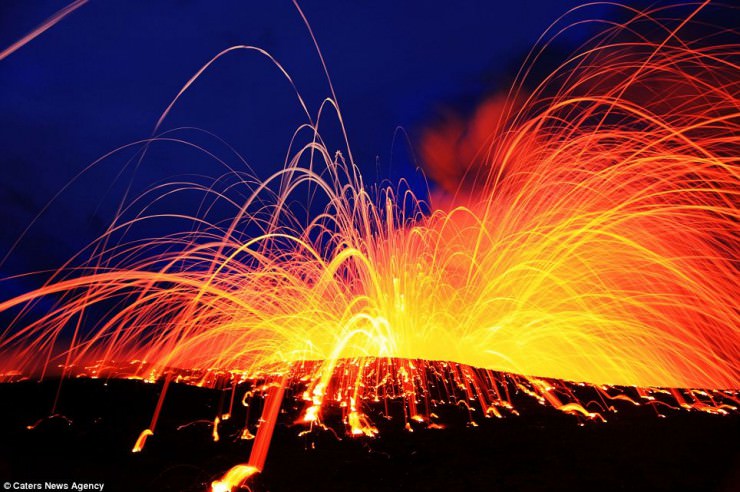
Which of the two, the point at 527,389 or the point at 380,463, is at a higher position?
the point at 527,389

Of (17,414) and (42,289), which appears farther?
(42,289)

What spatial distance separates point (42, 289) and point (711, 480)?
17852 mm

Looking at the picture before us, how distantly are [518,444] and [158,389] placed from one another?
12.5 m

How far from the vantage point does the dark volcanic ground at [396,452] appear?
8.16 meters

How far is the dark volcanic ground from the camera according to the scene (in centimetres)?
816

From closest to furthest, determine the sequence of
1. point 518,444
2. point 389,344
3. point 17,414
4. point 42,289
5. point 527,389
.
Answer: point 518,444, point 17,414, point 42,289, point 527,389, point 389,344

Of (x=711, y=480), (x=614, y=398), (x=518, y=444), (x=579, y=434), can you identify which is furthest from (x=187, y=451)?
(x=614, y=398)

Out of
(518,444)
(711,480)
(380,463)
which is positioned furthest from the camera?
(518,444)

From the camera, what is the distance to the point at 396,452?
9.95 m

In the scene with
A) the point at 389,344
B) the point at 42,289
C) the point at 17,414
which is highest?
the point at 389,344

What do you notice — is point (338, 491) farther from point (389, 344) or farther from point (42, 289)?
point (389, 344)

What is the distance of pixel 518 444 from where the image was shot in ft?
33.1

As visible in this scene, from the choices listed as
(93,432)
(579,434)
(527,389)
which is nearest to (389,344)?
(527,389)

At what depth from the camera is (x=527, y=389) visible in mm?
15430
